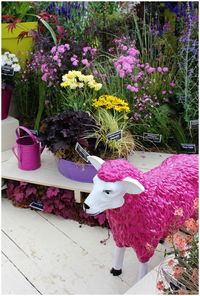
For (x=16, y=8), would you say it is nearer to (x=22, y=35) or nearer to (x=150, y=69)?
(x=22, y=35)

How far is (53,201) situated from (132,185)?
107 cm

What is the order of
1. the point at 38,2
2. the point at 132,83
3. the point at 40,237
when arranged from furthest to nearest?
the point at 38,2 < the point at 132,83 < the point at 40,237

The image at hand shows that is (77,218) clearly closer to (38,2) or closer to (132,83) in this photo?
(132,83)

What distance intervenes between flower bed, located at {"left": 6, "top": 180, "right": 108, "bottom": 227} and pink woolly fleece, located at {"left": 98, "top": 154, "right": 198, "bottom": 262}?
23.4 inches

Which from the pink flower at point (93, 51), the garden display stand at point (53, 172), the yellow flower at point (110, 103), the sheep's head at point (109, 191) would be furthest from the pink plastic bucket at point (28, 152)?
the sheep's head at point (109, 191)

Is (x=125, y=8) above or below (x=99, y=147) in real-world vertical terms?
above

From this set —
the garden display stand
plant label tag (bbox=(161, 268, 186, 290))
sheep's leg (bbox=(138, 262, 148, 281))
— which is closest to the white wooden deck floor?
sheep's leg (bbox=(138, 262, 148, 281))

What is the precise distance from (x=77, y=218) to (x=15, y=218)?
1.29 feet

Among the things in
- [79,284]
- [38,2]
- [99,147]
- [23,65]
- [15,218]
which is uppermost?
[38,2]

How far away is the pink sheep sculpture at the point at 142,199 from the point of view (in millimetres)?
1579

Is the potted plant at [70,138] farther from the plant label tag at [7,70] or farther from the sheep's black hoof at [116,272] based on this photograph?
the plant label tag at [7,70]

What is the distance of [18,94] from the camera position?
331 centimetres

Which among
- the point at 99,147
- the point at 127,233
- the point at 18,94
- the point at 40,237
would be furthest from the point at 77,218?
the point at 18,94

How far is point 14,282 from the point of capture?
6.40ft
